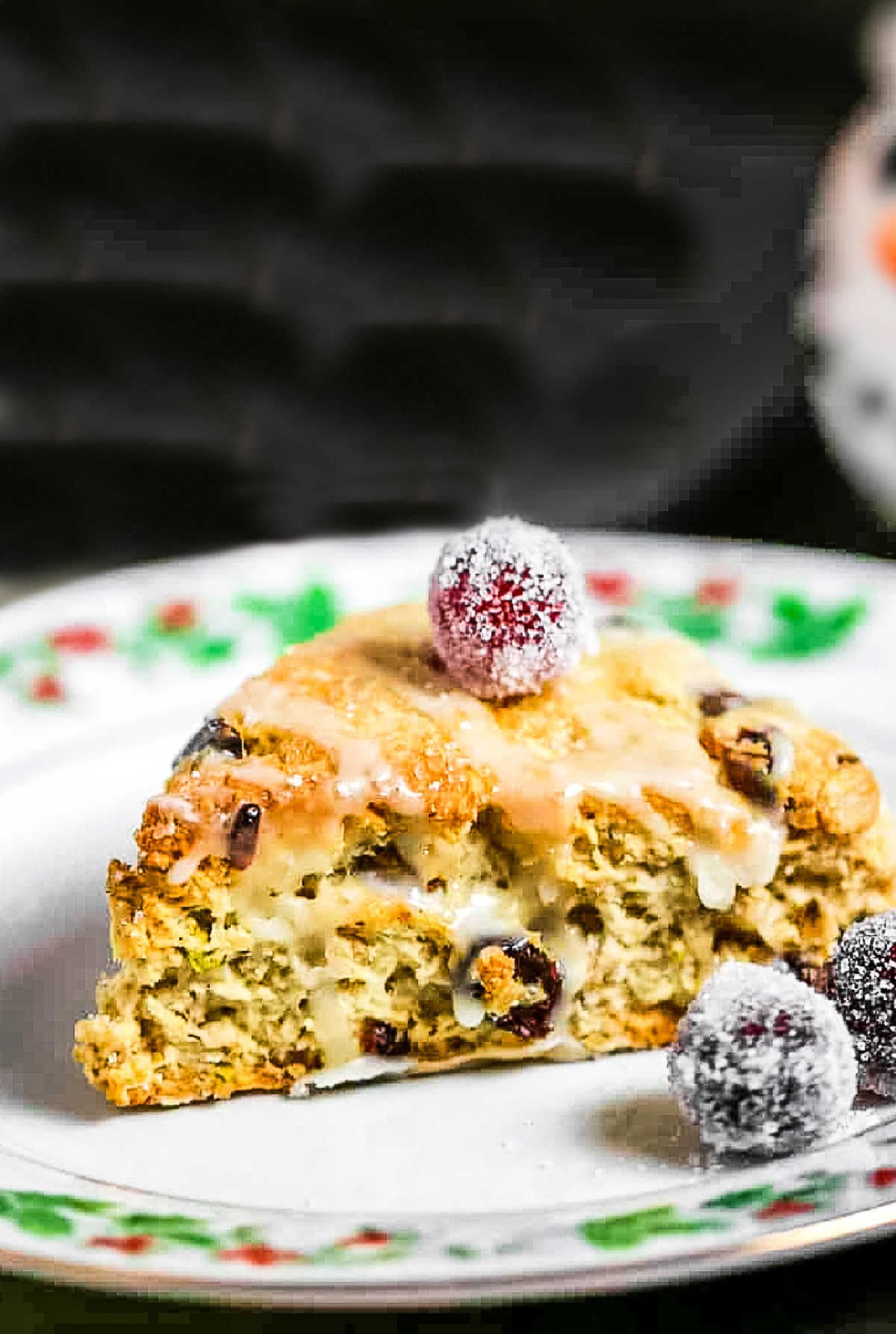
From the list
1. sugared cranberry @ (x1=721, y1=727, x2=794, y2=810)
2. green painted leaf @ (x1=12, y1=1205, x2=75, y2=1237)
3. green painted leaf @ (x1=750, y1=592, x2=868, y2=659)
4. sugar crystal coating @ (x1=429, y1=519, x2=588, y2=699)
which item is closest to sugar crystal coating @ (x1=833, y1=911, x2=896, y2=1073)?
sugared cranberry @ (x1=721, y1=727, x2=794, y2=810)

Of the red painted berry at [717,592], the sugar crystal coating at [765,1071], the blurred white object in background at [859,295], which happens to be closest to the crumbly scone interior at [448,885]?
the sugar crystal coating at [765,1071]

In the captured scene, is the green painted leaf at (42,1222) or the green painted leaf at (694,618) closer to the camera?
the green painted leaf at (42,1222)

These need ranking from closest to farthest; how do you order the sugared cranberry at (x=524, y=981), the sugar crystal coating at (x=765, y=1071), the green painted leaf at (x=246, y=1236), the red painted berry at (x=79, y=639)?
the green painted leaf at (x=246, y=1236) → the sugar crystal coating at (x=765, y=1071) → the sugared cranberry at (x=524, y=981) → the red painted berry at (x=79, y=639)

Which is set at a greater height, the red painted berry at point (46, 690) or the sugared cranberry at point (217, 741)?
the red painted berry at point (46, 690)

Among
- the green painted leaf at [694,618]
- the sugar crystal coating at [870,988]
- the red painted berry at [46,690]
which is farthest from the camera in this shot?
the green painted leaf at [694,618]

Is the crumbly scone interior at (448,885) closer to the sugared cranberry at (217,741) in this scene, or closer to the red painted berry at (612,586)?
the sugared cranberry at (217,741)

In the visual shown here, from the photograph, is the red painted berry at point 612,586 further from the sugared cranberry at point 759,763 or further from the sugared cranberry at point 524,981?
the sugared cranberry at point 524,981

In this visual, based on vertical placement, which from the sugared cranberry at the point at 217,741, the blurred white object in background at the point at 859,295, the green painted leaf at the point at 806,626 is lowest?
the sugared cranberry at the point at 217,741
